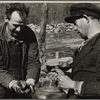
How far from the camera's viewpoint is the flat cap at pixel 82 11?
1654 millimetres

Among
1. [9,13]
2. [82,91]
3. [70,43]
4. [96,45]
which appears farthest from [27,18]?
[82,91]

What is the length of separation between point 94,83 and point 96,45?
0.79 feet

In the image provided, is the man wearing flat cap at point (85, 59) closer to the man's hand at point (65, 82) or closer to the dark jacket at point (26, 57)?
the man's hand at point (65, 82)

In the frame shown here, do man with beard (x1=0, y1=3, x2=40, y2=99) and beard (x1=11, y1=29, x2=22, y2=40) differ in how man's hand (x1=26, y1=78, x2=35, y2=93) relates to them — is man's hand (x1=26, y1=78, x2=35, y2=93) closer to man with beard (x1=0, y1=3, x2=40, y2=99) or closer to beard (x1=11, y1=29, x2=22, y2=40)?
man with beard (x1=0, y1=3, x2=40, y2=99)

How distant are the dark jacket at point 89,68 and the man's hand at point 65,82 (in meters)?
0.03

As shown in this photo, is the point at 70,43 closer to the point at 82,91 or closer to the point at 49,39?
Answer: the point at 49,39

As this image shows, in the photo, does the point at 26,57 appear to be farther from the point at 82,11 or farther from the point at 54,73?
the point at 82,11

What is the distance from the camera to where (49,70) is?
165 centimetres

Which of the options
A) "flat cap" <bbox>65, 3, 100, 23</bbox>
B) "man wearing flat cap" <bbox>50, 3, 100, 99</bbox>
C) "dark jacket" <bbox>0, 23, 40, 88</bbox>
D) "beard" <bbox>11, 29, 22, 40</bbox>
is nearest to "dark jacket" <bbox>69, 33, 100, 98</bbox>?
"man wearing flat cap" <bbox>50, 3, 100, 99</bbox>

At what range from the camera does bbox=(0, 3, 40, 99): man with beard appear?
5.37ft

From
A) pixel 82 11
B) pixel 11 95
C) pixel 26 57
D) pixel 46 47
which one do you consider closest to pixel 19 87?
pixel 11 95

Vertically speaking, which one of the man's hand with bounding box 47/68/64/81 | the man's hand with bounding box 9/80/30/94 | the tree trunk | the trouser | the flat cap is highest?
the flat cap

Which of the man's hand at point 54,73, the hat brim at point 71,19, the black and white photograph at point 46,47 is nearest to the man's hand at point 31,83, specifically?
the black and white photograph at point 46,47

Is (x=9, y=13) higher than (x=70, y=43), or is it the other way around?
(x=9, y=13)
